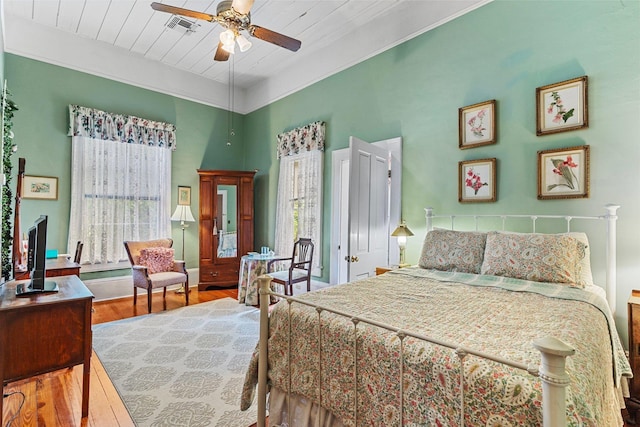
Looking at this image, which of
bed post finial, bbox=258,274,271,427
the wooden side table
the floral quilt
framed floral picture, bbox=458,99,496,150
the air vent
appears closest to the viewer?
the floral quilt

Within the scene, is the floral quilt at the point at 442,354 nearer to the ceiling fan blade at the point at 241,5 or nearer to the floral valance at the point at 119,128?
the ceiling fan blade at the point at 241,5

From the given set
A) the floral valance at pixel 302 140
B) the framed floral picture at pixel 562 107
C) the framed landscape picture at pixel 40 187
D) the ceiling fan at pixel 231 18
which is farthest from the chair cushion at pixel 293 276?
the framed landscape picture at pixel 40 187

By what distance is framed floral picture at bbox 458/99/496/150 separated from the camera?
2.96 m

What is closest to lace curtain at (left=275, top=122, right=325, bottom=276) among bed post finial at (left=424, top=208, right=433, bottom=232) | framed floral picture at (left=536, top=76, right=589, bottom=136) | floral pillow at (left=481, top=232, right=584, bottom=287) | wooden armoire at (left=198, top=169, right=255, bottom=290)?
wooden armoire at (left=198, top=169, right=255, bottom=290)

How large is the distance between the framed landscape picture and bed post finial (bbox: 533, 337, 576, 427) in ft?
17.9

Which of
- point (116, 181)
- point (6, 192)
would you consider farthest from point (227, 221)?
point (6, 192)

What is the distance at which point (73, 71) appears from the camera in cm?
442

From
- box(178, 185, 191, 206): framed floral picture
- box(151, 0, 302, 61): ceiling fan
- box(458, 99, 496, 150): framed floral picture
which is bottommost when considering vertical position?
box(178, 185, 191, 206): framed floral picture

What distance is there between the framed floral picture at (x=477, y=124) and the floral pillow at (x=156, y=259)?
4.14 m

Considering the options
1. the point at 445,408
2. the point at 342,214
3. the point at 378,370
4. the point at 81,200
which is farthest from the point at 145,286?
the point at 445,408

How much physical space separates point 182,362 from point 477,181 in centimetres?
323

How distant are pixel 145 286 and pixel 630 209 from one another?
505 cm

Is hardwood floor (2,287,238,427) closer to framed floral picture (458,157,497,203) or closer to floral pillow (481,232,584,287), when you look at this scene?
floral pillow (481,232,584,287)

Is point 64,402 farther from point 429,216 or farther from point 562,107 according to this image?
point 562,107
